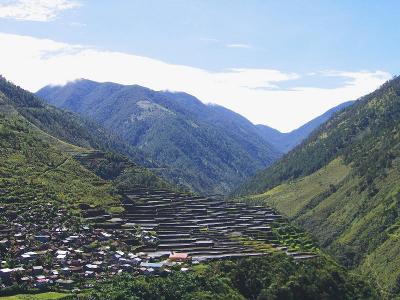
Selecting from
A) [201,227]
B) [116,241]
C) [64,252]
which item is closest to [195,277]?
[116,241]

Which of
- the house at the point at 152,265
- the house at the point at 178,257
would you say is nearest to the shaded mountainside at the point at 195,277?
the house at the point at 152,265

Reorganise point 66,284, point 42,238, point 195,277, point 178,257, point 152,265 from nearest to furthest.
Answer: point 66,284 → point 195,277 → point 152,265 → point 178,257 → point 42,238

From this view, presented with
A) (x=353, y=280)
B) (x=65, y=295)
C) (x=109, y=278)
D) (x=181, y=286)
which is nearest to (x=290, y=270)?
(x=353, y=280)

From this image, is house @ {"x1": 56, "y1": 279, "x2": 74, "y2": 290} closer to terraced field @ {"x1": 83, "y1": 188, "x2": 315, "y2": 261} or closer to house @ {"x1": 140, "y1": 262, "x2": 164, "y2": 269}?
house @ {"x1": 140, "y1": 262, "x2": 164, "y2": 269}

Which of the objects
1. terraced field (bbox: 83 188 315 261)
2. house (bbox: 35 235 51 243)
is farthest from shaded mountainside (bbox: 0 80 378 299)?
terraced field (bbox: 83 188 315 261)

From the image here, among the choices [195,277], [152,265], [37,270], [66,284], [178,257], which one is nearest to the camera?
[66,284]

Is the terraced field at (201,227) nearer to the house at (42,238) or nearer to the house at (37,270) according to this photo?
the house at (42,238)

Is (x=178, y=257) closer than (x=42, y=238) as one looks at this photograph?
Yes

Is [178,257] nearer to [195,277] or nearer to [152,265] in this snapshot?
[152,265]

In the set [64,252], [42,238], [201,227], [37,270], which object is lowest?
[37,270]
